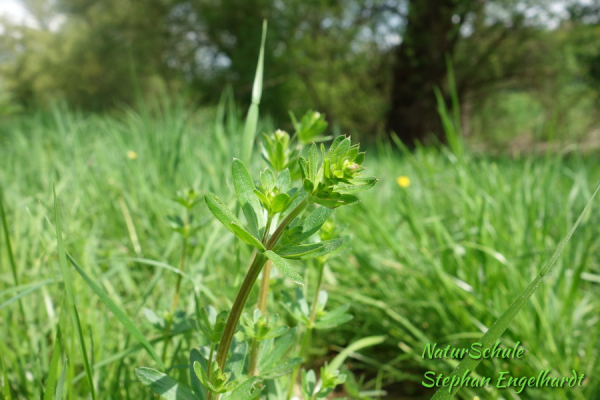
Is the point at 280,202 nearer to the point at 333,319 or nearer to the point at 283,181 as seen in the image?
the point at 283,181

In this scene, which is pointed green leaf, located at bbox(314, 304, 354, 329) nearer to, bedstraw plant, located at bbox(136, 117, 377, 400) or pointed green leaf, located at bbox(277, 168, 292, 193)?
bedstraw plant, located at bbox(136, 117, 377, 400)

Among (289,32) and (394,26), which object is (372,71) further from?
(289,32)

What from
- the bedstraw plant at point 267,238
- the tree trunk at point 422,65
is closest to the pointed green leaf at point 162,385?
the bedstraw plant at point 267,238

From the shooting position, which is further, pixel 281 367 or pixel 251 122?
pixel 251 122

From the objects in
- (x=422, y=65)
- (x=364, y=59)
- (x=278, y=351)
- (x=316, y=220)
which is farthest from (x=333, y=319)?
(x=364, y=59)

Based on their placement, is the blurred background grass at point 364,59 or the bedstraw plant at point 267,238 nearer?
the bedstraw plant at point 267,238

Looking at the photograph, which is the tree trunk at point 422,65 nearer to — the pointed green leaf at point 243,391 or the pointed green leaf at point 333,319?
the pointed green leaf at point 333,319

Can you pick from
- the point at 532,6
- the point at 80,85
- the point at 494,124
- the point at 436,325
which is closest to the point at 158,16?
the point at 80,85
